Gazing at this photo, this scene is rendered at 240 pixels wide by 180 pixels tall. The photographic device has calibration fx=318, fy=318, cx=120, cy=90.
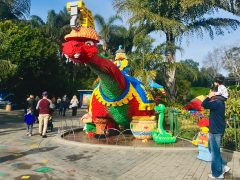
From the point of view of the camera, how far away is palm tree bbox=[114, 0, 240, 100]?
1767cm

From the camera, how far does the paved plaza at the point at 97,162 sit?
6.63 metres

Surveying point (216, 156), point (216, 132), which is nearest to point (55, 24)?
point (216, 132)

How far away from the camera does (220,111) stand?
6418mm

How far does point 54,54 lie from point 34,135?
2028cm

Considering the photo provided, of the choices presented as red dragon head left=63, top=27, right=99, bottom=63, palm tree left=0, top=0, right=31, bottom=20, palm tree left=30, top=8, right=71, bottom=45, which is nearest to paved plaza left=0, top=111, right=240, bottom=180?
red dragon head left=63, top=27, right=99, bottom=63

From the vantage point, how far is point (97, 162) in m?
7.80

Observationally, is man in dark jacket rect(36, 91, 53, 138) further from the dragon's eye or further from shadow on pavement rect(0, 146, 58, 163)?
the dragon's eye

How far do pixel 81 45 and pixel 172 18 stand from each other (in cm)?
1190

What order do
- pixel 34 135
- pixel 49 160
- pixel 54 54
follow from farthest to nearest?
pixel 54 54
pixel 34 135
pixel 49 160

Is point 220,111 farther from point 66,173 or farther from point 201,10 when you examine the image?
point 201,10

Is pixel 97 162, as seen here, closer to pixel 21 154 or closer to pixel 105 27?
pixel 21 154

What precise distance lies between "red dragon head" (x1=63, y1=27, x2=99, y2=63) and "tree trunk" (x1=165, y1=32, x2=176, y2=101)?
9174 millimetres

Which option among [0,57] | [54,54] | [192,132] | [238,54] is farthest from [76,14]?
[238,54]

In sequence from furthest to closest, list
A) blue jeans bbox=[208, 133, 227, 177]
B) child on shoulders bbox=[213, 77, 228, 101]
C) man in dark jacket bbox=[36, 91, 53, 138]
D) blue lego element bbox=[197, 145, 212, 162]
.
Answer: man in dark jacket bbox=[36, 91, 53, 138] < blue lego element bbox=[197, 145, 212, 162] < child on shoulders bbox=[213, 77, 228, 101] < blue jeans bbox=[208, 133, 227, 177]
